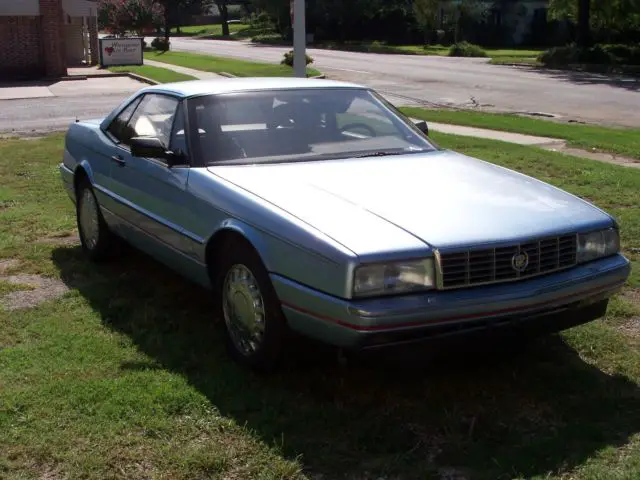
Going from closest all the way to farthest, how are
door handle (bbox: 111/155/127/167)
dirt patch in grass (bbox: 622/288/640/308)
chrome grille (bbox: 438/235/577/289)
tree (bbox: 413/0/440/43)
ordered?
chrome grille (bbox: 438/235/577/289) < dirt patch in grass (bbox: 622/288/640/308) < door handle (bbox: 111/155/127/167) < tree (bbox: 413/0/440/43)

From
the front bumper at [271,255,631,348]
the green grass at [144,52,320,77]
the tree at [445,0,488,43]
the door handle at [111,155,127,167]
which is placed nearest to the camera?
the front bumper at [271,255,631,348]

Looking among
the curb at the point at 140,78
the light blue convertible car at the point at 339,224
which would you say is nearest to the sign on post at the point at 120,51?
the curb at the point at 140,78

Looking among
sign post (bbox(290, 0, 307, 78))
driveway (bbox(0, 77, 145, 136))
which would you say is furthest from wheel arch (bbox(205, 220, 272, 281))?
driveway (bbox(0, 77, 145, 136))

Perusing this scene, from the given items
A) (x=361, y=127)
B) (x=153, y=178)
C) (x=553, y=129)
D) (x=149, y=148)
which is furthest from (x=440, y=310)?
(x=553, y=129)

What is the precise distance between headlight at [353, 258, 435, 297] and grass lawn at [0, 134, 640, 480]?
354 millimetres

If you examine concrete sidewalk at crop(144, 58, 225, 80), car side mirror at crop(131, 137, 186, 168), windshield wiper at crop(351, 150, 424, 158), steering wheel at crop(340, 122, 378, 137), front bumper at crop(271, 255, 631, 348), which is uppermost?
steering wheel at crop(340, 122, 378, 137)

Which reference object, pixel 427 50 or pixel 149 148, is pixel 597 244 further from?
pixel 427 50

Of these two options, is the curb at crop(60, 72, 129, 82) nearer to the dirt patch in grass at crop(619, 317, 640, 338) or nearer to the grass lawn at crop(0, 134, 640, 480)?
the grass lawn at crop(0, 134, 640, 480)

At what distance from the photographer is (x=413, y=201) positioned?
434cm

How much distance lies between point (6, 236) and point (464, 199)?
465cm

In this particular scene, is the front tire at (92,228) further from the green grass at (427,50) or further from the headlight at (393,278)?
the green grass at (427,50)

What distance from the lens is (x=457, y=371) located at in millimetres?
4539

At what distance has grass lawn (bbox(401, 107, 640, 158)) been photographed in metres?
12.5

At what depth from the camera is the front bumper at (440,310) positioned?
3.78 m
